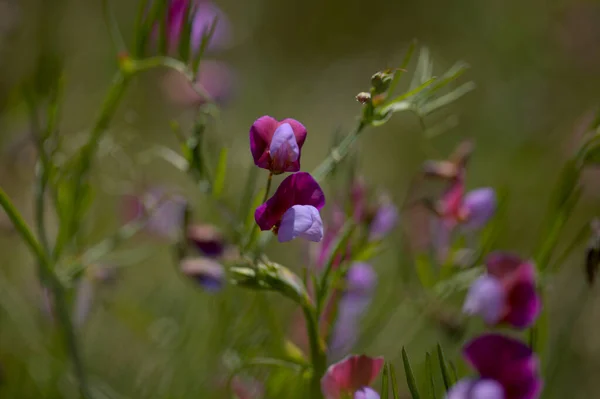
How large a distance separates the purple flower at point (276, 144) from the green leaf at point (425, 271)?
0.29m

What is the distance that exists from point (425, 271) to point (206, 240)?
0.26m

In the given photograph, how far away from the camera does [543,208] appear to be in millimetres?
1693

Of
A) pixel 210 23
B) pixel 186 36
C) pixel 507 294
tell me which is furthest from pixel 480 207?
pixel 210 23

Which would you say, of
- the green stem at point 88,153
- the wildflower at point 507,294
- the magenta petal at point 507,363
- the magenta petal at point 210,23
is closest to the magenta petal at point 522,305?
the wildflower at point 507,294

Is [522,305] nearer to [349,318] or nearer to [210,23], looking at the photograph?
[349,318]

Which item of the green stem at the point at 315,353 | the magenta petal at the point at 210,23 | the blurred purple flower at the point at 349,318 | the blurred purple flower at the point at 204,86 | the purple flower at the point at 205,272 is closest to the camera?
the green stem at the point at 315,353

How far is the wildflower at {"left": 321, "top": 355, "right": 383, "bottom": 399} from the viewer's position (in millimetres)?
573

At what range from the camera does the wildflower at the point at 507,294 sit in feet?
2.12

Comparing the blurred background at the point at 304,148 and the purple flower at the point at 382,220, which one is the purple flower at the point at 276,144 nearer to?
the blurred background at the point at 304,148

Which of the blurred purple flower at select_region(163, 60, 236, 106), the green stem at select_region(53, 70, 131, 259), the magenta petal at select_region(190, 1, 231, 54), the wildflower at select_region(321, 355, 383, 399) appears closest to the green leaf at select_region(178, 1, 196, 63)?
the green stem at select_region(53, 70, 131, 259)

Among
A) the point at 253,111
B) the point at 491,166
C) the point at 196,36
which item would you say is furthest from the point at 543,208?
the point at 196,36

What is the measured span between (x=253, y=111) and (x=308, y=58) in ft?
2.03

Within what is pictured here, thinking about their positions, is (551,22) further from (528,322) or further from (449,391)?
(449,391)

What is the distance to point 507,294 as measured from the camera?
658mm
